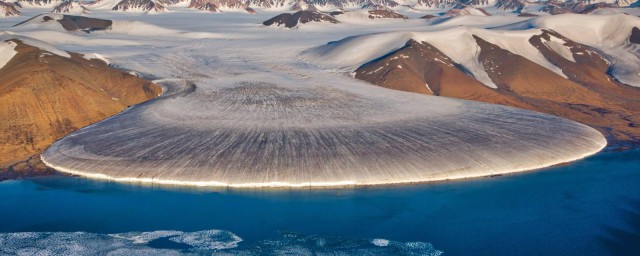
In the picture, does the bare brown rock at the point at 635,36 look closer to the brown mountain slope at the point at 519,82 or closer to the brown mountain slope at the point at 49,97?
the brown mountain slope at the point at 519,82

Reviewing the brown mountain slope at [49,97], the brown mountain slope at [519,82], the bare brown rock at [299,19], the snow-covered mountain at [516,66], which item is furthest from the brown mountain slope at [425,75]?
the bare brown rock at [299,19]

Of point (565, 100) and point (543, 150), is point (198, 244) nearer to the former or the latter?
point (543, 150)

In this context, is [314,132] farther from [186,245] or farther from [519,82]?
[519,82]

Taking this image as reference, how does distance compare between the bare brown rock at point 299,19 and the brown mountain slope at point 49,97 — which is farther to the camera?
the bare brown rock at point 299,19

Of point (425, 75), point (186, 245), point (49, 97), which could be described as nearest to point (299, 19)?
point (425, 75)

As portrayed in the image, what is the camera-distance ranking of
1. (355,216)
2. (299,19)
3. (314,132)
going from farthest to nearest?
(299,19), (314,132), (355,216)

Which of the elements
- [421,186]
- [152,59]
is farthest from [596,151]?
[152,59]
